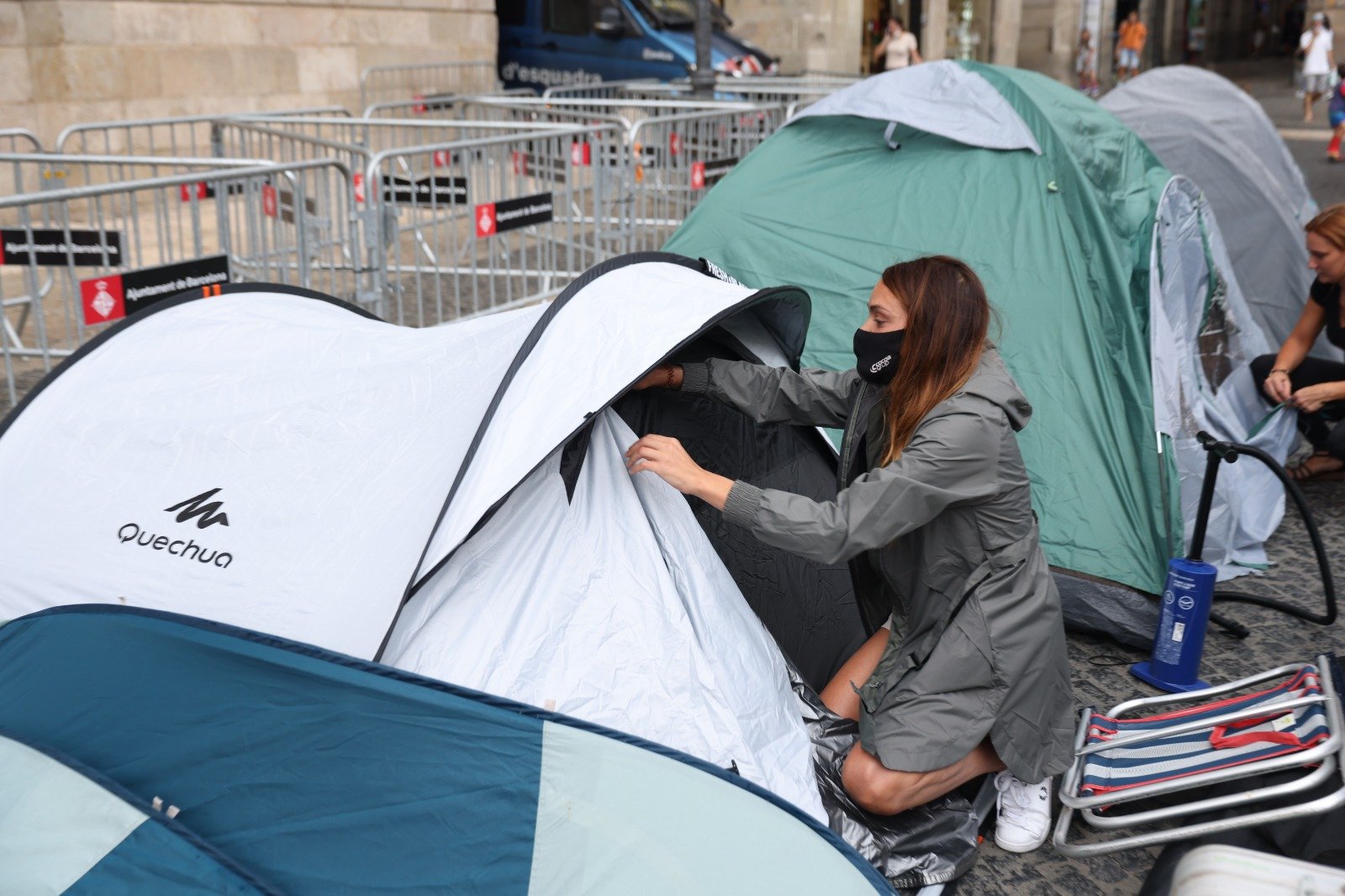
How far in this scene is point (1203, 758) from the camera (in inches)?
112

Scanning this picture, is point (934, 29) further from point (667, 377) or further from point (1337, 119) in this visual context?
point (667, 377)

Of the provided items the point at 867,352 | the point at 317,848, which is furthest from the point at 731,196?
the point at 317,848

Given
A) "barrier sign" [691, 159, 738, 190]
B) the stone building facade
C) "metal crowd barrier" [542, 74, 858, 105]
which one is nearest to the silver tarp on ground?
"barrier sign" [691, 159, 738, 190]

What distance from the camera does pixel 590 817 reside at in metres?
2.15

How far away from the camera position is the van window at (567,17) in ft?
46.7

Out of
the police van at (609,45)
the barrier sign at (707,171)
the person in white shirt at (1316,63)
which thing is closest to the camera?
the barrier sign at (707,171)

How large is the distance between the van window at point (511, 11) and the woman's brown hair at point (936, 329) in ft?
44.5

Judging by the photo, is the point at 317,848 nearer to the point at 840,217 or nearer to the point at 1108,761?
the point at 1108,761

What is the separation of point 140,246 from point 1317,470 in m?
5.39

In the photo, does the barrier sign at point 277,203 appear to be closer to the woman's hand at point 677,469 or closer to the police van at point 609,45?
the woman's hand at point 677,469

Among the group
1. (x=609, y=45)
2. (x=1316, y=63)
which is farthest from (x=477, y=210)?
(x=1316, y=63)

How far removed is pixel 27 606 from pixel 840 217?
3141 millimetres

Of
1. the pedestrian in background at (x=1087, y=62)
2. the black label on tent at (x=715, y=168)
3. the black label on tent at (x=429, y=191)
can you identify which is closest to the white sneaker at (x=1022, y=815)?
the black label on tent at (x=429, y=191)

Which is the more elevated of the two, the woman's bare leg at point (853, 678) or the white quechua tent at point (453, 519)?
the white quechua tent at point (453, 519)
